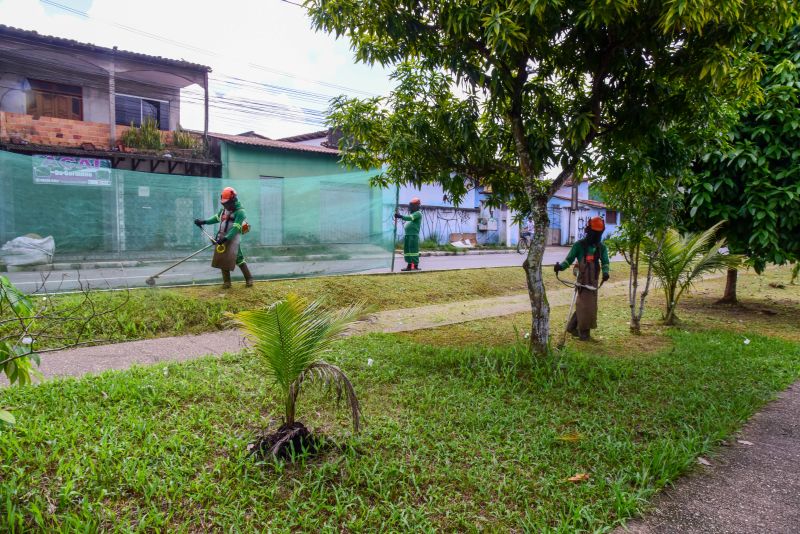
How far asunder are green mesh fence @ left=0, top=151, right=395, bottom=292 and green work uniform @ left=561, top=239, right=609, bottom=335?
177 inches

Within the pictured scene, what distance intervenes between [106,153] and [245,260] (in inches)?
410

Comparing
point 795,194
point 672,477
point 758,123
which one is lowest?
point 672,477

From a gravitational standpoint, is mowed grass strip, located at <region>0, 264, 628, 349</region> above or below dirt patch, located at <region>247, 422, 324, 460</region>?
above

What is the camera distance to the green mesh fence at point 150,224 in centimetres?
714

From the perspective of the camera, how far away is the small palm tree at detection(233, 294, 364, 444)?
3004 millimetres

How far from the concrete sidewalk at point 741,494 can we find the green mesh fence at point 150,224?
22.1ft

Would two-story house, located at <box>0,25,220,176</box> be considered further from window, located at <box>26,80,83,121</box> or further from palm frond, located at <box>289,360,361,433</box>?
palm frond, located at <box>289,360,361,433</box>

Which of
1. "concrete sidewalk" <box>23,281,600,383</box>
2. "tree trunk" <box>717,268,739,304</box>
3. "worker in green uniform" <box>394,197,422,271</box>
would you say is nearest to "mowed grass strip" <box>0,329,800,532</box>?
"concrete sidewalk" <box>23,281,600,383</box>

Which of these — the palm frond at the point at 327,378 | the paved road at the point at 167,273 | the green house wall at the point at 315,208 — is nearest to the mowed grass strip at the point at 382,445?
the palm frond at the point at 327,378

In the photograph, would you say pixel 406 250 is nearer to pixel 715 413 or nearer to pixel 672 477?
pixel 715 413

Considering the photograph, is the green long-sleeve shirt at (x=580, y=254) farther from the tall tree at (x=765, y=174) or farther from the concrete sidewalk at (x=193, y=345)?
the tall tree at (x=765, y=174)

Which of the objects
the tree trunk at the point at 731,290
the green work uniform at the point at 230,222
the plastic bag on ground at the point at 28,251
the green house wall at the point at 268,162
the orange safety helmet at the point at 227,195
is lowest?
the tree trunk at the point at 731,290

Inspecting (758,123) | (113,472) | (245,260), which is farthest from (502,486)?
(758,123)

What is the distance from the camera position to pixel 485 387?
4578 mm
